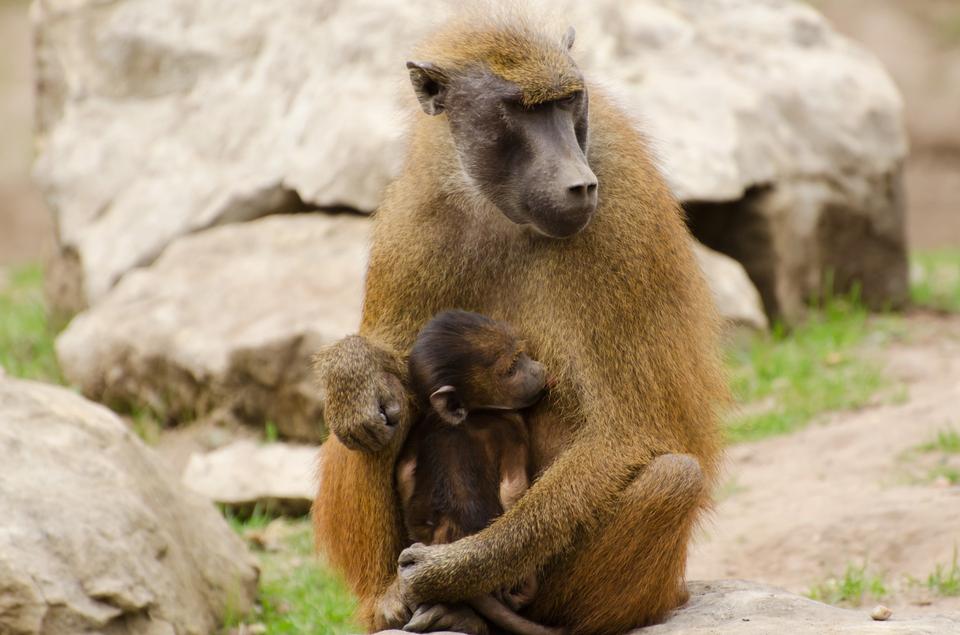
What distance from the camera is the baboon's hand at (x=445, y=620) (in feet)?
12.6

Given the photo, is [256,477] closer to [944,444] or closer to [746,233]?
[944,444]

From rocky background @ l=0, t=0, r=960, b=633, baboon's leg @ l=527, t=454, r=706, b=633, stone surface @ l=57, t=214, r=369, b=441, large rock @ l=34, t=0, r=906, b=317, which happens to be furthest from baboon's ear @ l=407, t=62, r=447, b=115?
large rock @ l=34, t=0, r=906, b=317

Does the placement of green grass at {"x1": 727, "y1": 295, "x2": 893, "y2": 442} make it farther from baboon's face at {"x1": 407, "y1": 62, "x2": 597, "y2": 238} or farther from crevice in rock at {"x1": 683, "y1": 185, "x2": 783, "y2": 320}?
baboon's face at {"x1": 407, "y1": 62, "x2": 597, "y2": 238}

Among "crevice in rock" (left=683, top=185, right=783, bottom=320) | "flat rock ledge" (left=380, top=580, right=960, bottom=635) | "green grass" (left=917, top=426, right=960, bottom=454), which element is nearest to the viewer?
"flat rock ledge" (left=380, top=580, right=960, bottom=635)

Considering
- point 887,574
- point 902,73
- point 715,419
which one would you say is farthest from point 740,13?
point 902,73

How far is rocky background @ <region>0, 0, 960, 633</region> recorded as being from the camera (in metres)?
7.63

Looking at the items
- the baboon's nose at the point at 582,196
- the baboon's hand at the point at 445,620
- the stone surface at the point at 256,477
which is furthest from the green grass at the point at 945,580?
the stone surface at the point at 256,477

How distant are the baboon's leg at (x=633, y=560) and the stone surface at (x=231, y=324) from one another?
357 cm

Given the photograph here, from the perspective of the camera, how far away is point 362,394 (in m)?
4.03

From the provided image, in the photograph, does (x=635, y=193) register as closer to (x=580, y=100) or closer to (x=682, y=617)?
(x=580, y=100)

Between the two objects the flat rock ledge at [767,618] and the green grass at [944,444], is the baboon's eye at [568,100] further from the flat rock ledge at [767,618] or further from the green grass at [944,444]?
the green grass at [944,444]

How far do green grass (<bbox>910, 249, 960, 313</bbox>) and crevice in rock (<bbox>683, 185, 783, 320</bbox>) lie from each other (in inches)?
54.6

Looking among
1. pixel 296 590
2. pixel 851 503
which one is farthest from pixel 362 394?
pixel 851 503

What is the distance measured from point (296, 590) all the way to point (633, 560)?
2.36 m
